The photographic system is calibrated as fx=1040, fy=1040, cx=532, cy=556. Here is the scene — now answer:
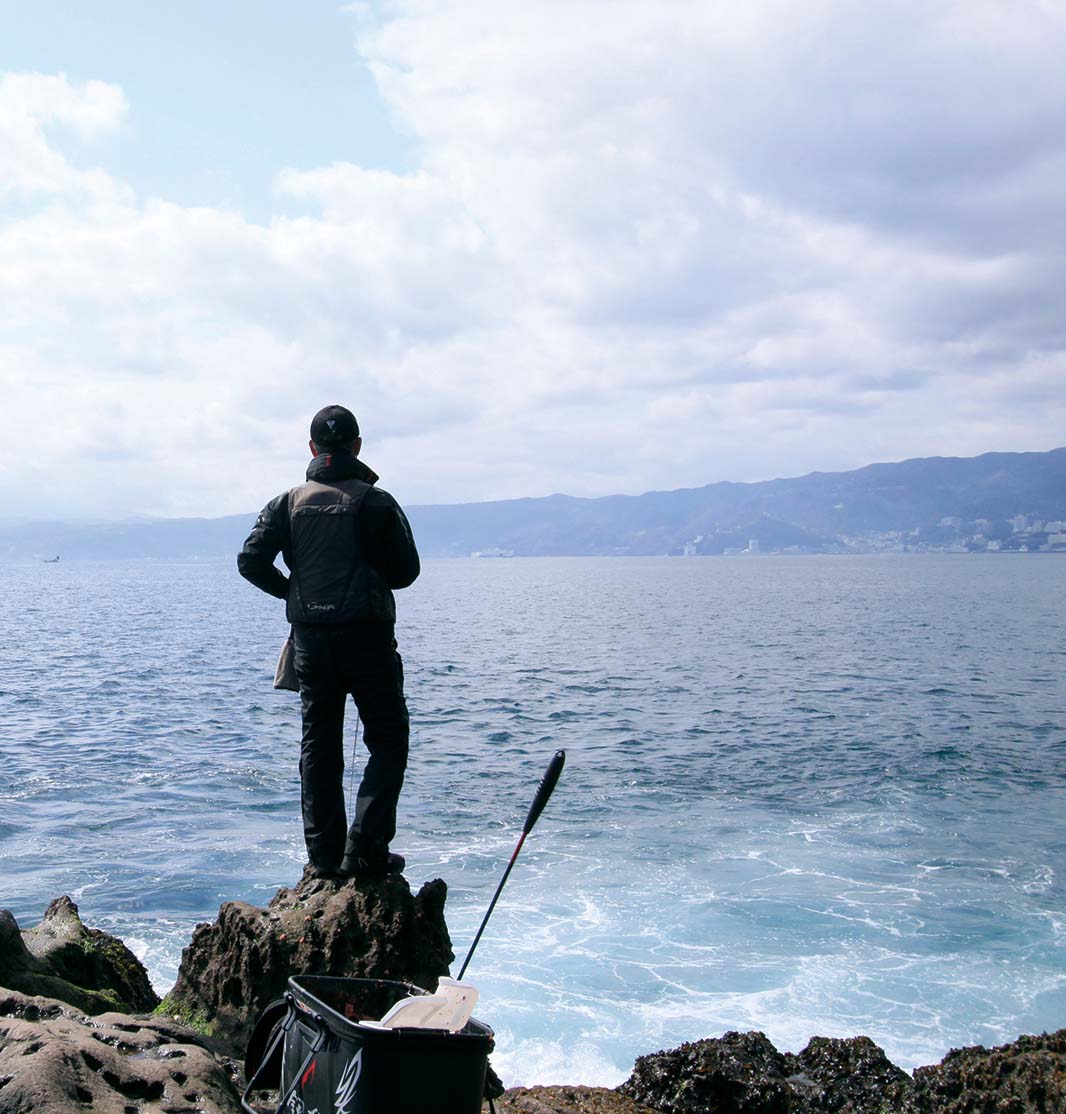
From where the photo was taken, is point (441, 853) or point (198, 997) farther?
point (441, 853)

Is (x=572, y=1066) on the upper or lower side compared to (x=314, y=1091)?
lower

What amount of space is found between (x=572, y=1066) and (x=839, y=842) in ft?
25.8

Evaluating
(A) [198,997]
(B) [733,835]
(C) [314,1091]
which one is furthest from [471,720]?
(C) [314,1091]

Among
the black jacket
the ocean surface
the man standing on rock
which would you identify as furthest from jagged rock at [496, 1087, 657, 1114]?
the black jacket

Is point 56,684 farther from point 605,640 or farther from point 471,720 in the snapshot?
point 605,640

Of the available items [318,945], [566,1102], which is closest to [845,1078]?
[566,1102]

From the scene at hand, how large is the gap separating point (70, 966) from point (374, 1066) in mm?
4042

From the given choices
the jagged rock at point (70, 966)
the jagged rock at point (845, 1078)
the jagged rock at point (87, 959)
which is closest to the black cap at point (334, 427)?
the jagged rock at point (70, 966)

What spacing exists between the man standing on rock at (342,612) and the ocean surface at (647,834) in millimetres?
4111

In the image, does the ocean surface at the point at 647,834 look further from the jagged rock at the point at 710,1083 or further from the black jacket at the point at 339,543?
the black jacket at the point at 339,543

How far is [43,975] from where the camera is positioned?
5.78 metres

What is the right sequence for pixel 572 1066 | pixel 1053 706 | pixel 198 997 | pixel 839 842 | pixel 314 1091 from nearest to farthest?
pixel 314 1091, pixel 198 997, pixel 572 1066, pixel 839 842, pixel 1053 706

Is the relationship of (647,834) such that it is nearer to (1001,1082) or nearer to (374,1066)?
(1001,1082)

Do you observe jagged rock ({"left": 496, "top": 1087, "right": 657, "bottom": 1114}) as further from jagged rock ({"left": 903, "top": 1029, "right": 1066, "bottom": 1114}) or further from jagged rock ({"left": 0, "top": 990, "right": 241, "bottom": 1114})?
jagged rock ({"left": 0, "top": 990, "right": 241, "bottom": 1114})
